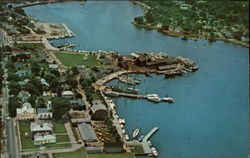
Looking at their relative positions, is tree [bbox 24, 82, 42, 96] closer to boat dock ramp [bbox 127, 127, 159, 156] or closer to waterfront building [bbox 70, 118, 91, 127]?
waterfront building [bbox 70, 118, 91, 127]

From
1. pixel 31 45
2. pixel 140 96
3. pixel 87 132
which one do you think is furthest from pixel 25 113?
pixel 31 45

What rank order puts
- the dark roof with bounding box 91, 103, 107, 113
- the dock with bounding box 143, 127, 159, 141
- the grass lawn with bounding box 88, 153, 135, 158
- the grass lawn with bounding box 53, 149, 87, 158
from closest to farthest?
the grass lawn with bounding box 53, 149, 87, 158
the grass lawn with bounding box 88, 153, 135, 158
the dock with bounding box 143, 127, 159, 141
the dark roof with bounding box 91, 103, 107, 113

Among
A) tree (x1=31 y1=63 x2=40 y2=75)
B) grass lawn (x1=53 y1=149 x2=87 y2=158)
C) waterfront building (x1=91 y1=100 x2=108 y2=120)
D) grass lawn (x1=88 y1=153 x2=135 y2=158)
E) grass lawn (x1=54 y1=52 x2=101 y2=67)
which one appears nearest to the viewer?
grass lawn (x1=53 y1=149 x2=87 y2=158)

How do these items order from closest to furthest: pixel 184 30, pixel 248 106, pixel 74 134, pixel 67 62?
1. pixel 74 134
2. pixel 248 106
3. pixel 67 62
4. pixel 184 30

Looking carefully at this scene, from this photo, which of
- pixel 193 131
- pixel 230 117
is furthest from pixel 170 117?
pixel 230 117

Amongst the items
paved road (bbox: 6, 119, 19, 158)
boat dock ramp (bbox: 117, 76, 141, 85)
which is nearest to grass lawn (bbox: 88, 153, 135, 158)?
paved road (bbox: 6, 119, 19, 158)

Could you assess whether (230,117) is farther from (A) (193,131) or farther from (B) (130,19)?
(B) (130,19)

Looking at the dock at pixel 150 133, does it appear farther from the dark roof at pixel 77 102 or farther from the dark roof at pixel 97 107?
the dark roof at pixel 77 102
